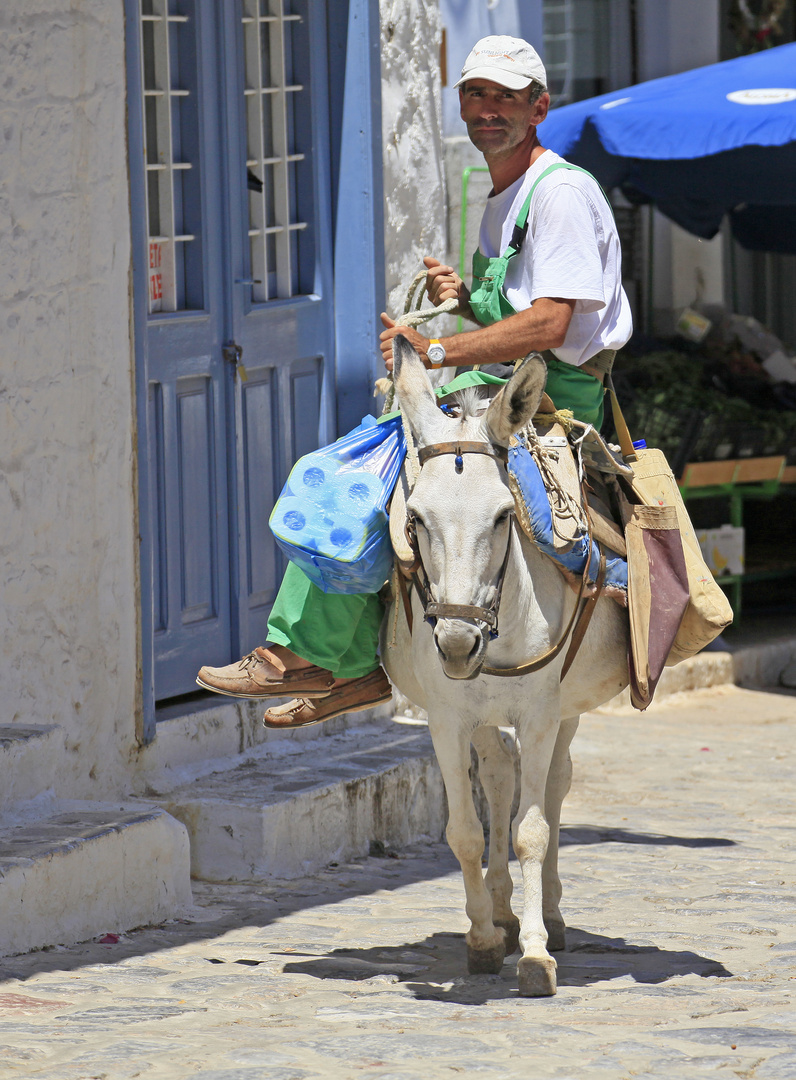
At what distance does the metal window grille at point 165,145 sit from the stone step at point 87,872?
204 centimetres

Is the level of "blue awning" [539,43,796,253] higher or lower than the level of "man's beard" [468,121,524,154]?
higher

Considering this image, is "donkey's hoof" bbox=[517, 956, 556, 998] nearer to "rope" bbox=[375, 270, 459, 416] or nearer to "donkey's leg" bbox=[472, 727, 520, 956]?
"donkey's leg" bbox=[472, 727, 520, 956]

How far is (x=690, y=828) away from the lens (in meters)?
6.73

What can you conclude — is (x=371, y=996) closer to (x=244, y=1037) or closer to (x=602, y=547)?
(x=244, y=1037)

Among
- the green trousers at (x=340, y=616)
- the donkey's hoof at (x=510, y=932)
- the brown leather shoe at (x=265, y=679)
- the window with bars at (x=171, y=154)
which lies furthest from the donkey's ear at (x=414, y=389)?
the window with bars at (x=171, y=154)

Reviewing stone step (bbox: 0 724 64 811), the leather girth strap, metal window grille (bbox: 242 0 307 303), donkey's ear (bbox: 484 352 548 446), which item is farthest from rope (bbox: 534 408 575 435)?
metal window grille (bbox: 242 0 307 303)

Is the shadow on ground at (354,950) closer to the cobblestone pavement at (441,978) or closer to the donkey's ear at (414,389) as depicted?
the cobblestone pavement at (441,978)

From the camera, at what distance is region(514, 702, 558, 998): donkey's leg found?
4363 millimetres

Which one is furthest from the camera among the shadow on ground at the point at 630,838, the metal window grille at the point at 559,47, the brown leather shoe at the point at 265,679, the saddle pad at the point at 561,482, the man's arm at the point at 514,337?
the metal window grille at the point at 559,47

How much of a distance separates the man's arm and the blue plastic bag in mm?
287

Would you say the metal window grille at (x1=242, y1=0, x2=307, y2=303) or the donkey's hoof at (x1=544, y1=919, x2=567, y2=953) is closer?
the donkey's hoof at (x1=544, y1=919, x2=567, y2=953)

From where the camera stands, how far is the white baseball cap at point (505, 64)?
4.51 m

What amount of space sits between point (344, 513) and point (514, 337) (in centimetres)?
67

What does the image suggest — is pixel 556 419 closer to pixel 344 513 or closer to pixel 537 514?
pixel 537 514
